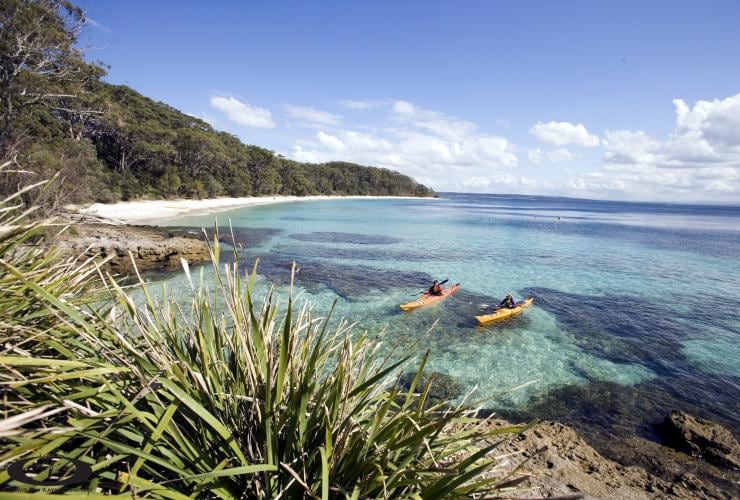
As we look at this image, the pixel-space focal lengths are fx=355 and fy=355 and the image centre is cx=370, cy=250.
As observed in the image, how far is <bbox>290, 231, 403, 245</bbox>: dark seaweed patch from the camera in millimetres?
30141

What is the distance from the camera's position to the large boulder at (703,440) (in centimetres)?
635

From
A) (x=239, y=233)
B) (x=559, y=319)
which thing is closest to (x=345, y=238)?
(x=239, y=233)

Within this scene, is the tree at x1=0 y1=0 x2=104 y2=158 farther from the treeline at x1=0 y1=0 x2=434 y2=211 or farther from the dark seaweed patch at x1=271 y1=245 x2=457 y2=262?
the dark seaweed patch at x1=271 y1=245 x2=457 y2=262

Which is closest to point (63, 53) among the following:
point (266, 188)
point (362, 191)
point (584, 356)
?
point (584, 356)

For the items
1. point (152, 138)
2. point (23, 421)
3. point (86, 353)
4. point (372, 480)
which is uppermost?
point (152, 138)

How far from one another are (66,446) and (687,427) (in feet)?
31.5

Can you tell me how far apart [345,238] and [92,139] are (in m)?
38.6

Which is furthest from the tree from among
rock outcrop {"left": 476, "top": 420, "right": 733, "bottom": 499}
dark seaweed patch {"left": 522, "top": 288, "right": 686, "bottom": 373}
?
dark seaweed patch {"left": 522, "top": 288, "right": 686, "bottom": 373}

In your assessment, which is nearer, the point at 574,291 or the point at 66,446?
the point at 66,446

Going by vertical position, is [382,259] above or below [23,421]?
below

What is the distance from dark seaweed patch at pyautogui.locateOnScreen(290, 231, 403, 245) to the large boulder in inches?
939

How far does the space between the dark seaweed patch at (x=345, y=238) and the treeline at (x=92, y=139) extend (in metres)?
15.6

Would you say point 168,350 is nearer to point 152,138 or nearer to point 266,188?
point 152,138

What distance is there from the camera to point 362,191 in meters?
131
